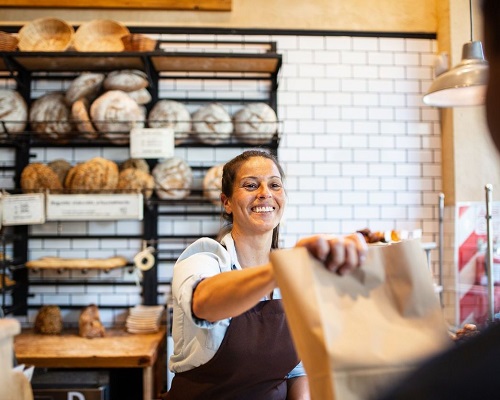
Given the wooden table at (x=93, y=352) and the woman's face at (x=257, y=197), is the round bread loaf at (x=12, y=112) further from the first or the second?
the woman's face at (x=257, y=197)

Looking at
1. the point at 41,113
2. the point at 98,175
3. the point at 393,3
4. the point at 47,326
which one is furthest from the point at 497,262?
the point at 41,113

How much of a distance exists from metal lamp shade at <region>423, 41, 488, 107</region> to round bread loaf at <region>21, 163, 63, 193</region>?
2.47 m

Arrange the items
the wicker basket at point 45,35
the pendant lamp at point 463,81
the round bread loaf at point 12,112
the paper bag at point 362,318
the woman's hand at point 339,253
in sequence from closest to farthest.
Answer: the paper bag at point 362,318 → the woman's hand at point 339,253 → the pendant lamp at point 463,81 → the round bread loaf at point 12,112 → the wicker basket at point 45,35

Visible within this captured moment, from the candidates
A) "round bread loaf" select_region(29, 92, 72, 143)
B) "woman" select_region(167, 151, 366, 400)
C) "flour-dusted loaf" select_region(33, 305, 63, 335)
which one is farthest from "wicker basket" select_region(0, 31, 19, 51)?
"woman" select_region(167, 151, 366, 400)

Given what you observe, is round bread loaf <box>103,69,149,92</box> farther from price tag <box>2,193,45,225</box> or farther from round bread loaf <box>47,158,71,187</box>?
price tag <box>2,193,45,225</box>

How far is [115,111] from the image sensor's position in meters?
3.24

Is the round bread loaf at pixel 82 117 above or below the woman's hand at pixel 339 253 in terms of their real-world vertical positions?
above

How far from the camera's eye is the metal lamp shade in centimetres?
227

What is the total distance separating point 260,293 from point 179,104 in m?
2.63

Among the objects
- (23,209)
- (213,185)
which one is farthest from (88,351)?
(213,185)

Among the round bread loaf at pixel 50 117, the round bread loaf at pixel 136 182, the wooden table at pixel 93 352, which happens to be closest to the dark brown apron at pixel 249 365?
the wooden table at pixel 93 352

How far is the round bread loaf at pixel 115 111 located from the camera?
323 centimetres

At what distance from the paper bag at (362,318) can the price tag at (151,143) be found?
2545 mm

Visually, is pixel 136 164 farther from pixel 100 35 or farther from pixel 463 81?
pixel 463 81
